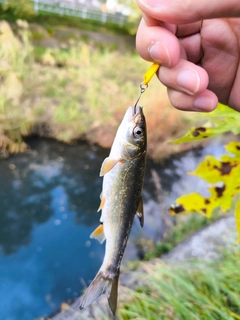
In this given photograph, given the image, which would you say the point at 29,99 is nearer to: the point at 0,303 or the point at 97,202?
the point at 97,202

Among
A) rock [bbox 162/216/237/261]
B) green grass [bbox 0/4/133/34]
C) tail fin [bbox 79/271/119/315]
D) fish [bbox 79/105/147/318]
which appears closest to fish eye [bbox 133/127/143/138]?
fish [bbox 79/105/147/318]

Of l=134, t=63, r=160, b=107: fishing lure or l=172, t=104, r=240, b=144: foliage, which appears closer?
l=134, t=63, r=160, b=107: fishing lure

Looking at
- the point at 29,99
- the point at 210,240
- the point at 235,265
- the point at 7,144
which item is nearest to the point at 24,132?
the point at 7,144

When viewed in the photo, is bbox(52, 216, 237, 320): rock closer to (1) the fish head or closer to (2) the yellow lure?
(1) the fish head

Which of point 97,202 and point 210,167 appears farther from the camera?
point 97,202

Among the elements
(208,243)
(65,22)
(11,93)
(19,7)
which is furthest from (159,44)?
(65,22)

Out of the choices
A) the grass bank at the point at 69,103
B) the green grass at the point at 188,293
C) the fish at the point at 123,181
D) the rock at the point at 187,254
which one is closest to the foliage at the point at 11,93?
the grass bank at the point at 69,103

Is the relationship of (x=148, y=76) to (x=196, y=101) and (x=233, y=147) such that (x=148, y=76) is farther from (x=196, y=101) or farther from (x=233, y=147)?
(x=233, y=147)

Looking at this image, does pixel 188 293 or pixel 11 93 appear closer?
pixel 188 293
